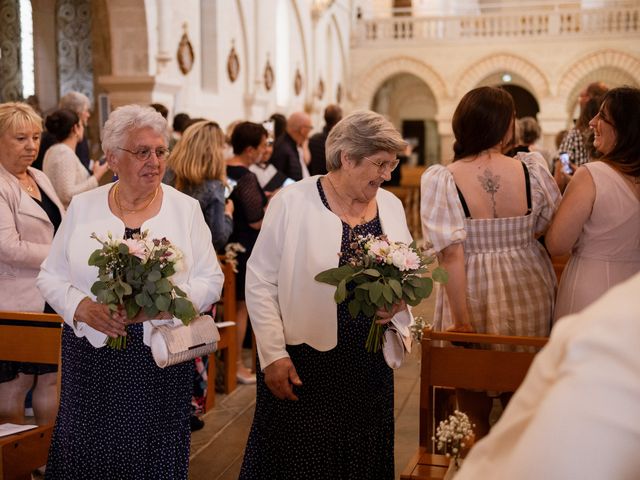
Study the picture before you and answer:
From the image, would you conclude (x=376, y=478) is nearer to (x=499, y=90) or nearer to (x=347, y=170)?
(x=347, y=170)

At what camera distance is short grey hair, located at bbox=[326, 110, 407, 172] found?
2787 mm

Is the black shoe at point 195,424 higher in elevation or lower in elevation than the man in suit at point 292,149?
lower

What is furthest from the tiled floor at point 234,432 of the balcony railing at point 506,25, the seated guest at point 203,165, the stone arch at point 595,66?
the balcony railing at point 506,25

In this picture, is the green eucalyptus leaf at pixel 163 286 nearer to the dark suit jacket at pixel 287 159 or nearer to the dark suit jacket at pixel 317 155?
the dark suit jacket at pixel 287 159

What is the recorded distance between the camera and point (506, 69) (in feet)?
71.1

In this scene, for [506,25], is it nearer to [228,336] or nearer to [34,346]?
[228,336]

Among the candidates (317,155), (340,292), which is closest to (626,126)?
(340,292)

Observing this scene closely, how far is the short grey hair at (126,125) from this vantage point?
294 cm

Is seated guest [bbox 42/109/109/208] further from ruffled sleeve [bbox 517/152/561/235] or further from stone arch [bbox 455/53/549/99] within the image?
stone arch [bbox 455/53/549/99]

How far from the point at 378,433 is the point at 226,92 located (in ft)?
37.8

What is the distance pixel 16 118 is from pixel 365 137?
1988 millimetres

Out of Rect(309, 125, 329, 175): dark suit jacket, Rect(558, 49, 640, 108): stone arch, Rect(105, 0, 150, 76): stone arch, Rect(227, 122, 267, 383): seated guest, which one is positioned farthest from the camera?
Rect(558, 49, 640, 108): stone arch

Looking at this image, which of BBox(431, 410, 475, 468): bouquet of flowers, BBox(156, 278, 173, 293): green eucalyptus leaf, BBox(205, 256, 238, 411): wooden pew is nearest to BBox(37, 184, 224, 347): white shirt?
BBox(156, 278, 173, 293): green eucalyptus leaf

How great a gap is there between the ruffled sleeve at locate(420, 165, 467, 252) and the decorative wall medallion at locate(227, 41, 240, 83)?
11047 mm
